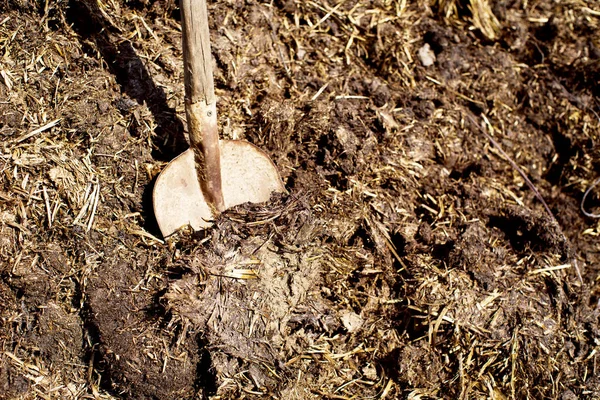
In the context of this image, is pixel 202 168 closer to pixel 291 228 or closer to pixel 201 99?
pixel 201 99

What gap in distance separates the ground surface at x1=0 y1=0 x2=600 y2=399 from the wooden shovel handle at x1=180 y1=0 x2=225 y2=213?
0.74 feet

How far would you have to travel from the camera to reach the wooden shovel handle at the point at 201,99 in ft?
6.84

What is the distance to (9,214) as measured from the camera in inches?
87.3

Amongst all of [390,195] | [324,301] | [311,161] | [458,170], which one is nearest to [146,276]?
[324,301]

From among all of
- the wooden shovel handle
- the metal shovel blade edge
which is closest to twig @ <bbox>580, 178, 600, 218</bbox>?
the metal shovel blade edge

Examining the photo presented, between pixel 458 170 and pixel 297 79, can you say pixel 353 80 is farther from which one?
pixel 458 170

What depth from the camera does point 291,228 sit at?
2326mm

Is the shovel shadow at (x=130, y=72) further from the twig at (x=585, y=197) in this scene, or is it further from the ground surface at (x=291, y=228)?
the twig at (x=585, y=197)

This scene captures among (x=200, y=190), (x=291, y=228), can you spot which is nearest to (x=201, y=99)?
(x=200, y=190)

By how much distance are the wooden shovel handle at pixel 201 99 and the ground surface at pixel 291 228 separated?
225 millimetres

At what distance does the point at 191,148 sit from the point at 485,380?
1.58 metres

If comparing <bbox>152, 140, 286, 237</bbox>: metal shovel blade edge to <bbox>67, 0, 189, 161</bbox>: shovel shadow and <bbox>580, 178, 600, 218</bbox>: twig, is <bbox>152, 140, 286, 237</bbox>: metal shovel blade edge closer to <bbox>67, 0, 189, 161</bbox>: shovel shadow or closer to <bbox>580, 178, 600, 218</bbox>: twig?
<bbox>67, 0, 189, 161</bbox>: shovel shadow

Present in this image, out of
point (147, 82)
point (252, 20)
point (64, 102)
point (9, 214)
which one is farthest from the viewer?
point (252, 20)

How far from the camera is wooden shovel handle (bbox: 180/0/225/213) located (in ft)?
6.84
